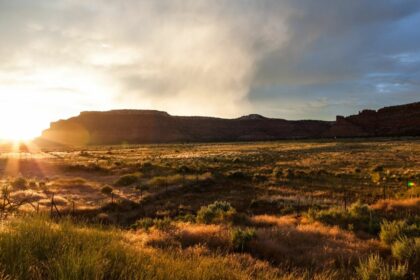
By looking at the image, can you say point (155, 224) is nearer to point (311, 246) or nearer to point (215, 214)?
point (215, 214)

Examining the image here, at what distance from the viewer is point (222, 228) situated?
38.8 feet

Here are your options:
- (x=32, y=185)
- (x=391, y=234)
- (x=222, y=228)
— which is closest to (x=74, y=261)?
(x=222, y=228)

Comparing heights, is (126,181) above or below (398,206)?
below

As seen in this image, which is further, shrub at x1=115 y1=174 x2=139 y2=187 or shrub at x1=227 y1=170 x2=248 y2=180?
shrub at x1=227 y1=170 x2=248 y2=180

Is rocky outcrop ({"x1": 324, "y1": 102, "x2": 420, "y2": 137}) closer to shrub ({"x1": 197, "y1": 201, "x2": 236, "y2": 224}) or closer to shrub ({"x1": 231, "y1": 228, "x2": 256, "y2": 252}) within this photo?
shrub ({"x1": 197, "y1": 201, "x2": 236, "y2": 224})

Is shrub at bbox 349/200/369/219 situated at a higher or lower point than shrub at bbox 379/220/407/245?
lower

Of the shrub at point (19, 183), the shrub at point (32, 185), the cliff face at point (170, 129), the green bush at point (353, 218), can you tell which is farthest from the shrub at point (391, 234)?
the cliff face at point (170, 129)

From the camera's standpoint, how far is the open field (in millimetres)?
5527

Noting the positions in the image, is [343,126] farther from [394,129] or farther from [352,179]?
[352,179]

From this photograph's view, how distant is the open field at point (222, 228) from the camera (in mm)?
5527

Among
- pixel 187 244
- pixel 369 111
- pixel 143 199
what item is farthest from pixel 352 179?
pixel 369 111

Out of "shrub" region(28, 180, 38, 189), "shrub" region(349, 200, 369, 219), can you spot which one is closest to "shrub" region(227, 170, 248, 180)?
"shrub" region(28, 180, 38, 189)

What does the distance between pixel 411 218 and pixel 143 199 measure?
50.4 ft

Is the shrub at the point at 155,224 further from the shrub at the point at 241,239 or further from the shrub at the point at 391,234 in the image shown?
the shrub at the point at 391,234
